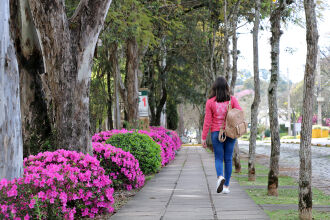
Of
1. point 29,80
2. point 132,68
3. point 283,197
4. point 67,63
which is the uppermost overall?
point 132,68

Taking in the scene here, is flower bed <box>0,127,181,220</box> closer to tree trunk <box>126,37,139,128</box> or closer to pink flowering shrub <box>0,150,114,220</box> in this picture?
pink flowering shrub <box>0,150,114,220</box>

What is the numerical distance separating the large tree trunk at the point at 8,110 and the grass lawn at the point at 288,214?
3256 mm

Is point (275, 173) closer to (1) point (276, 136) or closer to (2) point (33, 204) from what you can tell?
(1) point (276, 136)

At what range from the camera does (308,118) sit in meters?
5.04

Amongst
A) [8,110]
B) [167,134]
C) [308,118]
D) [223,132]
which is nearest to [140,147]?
[223,132]

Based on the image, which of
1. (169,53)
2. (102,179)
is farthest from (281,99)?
(102,179)

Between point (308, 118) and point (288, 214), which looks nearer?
point (308, 118)

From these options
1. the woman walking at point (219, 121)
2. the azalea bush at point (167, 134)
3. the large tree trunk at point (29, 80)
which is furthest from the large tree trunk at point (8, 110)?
the azalea bush at point (167, 134)

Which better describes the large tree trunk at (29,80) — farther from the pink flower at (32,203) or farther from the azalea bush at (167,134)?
the azalea bush at (167,134)

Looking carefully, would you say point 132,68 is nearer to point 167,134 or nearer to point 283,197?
point 167,134

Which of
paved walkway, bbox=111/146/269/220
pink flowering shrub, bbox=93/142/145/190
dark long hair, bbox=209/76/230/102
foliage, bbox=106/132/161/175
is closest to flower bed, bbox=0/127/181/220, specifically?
paved walkway, bbox=111/146/269/220

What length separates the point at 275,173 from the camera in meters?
7.34

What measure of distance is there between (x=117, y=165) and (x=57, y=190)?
322 centimetres

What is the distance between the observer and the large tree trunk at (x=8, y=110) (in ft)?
16.8
